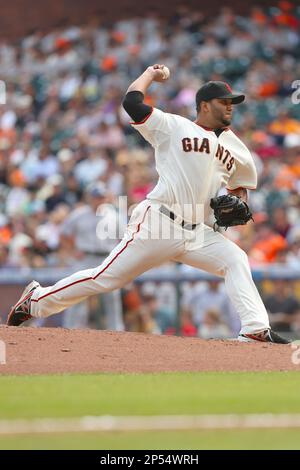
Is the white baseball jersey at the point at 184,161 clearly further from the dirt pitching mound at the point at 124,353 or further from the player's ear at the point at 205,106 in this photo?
the dirt pitching mound at the point at 124,353

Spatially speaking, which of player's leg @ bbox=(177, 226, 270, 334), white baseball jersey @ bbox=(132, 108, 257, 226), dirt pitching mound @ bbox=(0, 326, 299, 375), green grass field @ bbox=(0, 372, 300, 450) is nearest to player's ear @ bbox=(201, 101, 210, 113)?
white baseball jersey @ bbox=(132, 108, 257, 226)

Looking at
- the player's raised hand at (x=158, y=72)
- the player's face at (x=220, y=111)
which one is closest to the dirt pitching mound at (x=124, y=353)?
the player's face at (x=220, y=111)

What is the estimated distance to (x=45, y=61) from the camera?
2242cm

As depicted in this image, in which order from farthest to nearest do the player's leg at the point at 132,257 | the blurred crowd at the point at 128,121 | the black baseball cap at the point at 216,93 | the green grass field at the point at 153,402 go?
the blurred crowd at the point at 128,121 → the black baseball cap at the point at 216,93 → the player's leg at the point at 132,257 → the green grass field at the point at 153,402

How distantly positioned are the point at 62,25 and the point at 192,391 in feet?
59.0

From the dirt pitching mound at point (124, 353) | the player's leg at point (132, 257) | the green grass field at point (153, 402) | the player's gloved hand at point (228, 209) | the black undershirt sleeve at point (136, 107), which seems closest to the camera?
the green grass field at point (153, 402)

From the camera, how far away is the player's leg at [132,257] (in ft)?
27.0

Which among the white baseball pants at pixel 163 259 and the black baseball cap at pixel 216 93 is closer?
the white baseball pants at pixel 163 259

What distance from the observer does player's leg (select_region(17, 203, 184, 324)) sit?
823 cm

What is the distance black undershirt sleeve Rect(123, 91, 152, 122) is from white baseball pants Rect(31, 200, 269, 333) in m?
0.69

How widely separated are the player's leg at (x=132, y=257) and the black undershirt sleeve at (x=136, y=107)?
70 centimetres

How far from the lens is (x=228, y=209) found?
836cm
